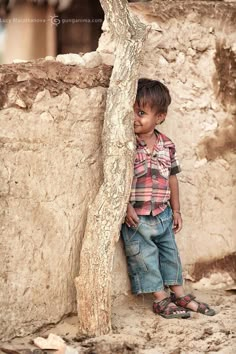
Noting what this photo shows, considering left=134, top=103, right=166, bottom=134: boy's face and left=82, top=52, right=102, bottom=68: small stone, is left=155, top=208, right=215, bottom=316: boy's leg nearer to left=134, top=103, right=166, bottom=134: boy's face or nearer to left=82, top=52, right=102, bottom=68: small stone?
left=134, top=103, right=166, bottom=134: boy's face

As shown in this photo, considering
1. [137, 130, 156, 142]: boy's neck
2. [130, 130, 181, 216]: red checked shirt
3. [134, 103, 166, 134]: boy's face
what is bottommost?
[130, 130, 181, 216]: red checked shirt

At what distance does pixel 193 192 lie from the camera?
3.84 meters

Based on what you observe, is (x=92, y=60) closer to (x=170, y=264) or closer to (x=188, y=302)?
(x=170, y=264)

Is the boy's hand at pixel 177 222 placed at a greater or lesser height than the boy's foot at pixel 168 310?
greater

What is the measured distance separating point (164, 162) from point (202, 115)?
16.6 inches

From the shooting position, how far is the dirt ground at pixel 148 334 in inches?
124

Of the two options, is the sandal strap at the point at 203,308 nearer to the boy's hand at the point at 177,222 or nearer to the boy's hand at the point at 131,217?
the boy's hand at the point at 177,222

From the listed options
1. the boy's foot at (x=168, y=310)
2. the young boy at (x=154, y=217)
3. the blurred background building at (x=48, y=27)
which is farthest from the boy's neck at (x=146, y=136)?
the blurred background building at (x=48, y=27)

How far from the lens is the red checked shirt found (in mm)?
3471

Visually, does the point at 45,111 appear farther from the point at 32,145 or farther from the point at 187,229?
the point at 187,229

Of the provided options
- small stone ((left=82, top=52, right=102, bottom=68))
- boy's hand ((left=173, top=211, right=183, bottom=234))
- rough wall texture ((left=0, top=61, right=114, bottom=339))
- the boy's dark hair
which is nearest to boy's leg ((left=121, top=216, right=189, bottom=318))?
boy's hand ((left=173, top=211, right=183, bottom=234))

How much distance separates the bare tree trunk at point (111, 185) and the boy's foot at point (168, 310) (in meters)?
0.32

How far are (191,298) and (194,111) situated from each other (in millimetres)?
934

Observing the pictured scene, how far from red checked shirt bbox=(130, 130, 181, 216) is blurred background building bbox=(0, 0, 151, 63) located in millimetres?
3038
